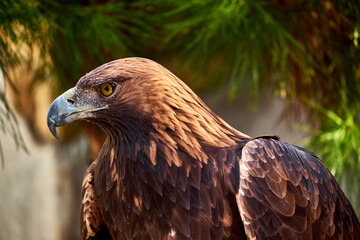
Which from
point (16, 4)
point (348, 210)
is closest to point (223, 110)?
point (16, 4)

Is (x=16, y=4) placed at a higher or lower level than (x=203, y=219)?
higher

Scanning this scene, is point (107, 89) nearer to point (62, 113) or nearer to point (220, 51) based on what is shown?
point (62, 113)

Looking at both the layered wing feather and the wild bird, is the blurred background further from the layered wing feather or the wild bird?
the layered wing feather

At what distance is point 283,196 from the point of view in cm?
148

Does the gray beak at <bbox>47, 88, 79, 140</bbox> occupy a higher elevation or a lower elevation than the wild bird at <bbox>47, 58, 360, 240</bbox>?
higher

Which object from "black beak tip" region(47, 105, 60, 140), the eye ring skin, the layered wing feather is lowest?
the layered wing feather

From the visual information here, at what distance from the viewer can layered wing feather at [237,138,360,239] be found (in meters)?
1.45

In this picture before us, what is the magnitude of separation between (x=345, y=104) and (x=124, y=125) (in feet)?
5.85

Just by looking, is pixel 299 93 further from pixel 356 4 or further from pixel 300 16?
pixel 356 4

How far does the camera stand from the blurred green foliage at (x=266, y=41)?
275 centimetres

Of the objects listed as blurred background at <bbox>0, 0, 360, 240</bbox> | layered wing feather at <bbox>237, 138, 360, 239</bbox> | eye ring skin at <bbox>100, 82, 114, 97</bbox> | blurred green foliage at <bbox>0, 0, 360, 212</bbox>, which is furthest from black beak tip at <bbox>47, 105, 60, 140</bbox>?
blurred green foliage at <bbox>0, 0, 360, 212</bbox>

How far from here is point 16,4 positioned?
243 centimetres

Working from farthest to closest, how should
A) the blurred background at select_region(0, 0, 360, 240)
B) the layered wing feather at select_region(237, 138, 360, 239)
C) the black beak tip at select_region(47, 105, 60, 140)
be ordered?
the blurred background at select_region(0, 0, 360, 240) → the black beak tip at select_region(47, 105, 60, 140) → the layered wing feather at select_region(237, 138, 360, 239)

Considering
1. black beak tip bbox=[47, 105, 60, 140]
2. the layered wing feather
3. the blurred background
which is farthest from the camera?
the blurred background
